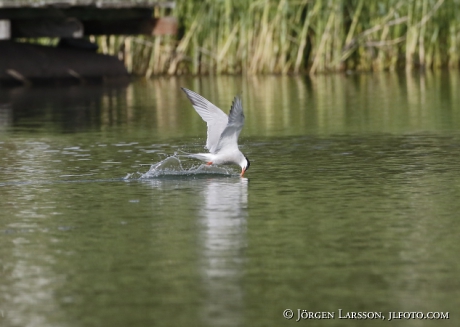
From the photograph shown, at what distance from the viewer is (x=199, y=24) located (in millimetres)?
22156

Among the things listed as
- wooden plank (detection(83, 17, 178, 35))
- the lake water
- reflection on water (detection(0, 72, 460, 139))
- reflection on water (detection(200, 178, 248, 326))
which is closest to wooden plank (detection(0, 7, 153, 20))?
wooden plank (detection(83, 17, 178, 35))

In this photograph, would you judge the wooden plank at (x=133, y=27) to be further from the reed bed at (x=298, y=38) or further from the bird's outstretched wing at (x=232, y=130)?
the bird's outstretched wing at (x=232, y=130)

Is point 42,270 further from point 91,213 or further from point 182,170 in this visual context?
point 182,170

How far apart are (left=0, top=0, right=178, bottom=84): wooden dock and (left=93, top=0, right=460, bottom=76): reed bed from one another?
39.0 inches

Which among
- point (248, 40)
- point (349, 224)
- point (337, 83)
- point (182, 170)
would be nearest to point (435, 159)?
point (182, 170)

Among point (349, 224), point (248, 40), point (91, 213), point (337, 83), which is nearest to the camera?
point (349, 224)

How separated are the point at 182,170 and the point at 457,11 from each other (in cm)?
1411

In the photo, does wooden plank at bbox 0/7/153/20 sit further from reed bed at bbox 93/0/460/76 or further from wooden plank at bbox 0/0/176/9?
reed bed at bbox 93/0/460/76

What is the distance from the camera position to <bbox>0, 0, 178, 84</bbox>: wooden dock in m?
19.8

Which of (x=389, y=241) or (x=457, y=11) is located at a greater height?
(x=457, y=11)

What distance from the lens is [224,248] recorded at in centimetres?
593

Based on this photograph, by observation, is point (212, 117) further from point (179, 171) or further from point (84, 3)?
point (84, 3)

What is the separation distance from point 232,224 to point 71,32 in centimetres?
1390

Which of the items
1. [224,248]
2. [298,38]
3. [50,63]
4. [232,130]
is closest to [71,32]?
[50,63]
